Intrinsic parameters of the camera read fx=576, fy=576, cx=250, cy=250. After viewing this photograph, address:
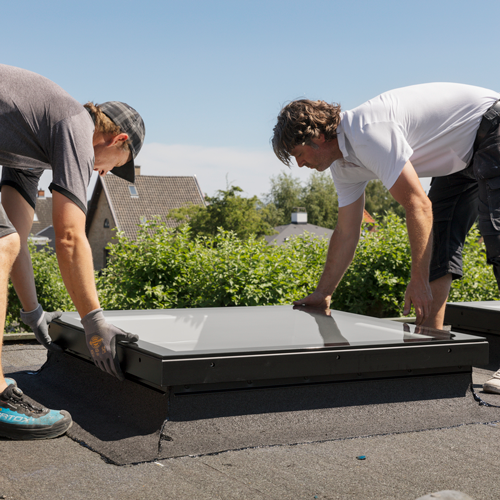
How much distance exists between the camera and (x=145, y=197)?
4369 cm

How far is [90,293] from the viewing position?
7.32 ft

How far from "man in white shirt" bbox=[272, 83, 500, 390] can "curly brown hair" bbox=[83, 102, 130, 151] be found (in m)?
0.91

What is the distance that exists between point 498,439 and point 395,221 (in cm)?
512

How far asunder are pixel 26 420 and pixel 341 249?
204 cm

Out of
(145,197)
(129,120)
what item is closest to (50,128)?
(129,120)

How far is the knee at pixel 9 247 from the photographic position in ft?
7.11

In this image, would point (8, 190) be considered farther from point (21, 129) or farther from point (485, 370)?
point (485, 370)

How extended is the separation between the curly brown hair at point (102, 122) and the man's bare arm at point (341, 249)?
1.48 metres

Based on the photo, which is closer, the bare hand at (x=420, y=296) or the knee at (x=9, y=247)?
the knee at (x=9, y=247)

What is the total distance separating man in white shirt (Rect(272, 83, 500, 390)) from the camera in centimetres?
268

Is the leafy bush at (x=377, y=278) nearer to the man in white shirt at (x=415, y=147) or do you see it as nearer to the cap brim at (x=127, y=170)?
the man in white shirt at (x=415, y=147)

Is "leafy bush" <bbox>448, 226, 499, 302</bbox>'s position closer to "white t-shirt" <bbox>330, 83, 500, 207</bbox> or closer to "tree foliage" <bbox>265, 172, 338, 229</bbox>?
"white t-shirt" <bbox>330, 83, 500, 207</bbox>

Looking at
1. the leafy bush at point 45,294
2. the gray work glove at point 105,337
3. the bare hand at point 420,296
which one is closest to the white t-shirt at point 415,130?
the bare hand at point 420,296

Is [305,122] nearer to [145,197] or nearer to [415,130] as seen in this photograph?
[415,130]
